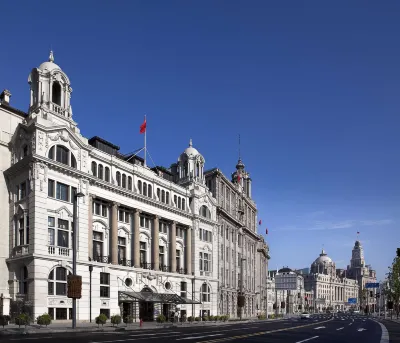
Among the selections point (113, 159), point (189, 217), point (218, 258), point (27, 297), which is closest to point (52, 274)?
point (27, 297)

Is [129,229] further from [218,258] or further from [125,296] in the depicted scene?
[218,258]

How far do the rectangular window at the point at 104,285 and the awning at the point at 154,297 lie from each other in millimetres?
2482

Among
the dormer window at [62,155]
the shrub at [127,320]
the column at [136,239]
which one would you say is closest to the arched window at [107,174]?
the column at [136,239]

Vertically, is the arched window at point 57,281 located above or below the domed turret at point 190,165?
below

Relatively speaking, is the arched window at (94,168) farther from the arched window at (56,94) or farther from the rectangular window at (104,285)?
the rectangular window at (104,285)

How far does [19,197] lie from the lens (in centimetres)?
5894

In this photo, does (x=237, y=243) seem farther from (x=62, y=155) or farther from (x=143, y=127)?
(x=62, y=155)

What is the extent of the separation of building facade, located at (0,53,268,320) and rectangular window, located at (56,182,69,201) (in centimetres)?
15

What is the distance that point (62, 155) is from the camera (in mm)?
60562

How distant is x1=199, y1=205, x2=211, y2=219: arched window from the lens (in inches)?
3612

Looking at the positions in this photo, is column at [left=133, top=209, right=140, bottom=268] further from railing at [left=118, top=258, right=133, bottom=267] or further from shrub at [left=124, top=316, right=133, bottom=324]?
shrub at [left=124, top=316, right=133, bottom=324]

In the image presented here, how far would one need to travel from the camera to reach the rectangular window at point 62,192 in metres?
59.2

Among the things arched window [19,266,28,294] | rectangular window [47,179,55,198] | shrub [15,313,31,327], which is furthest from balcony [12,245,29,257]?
shrub [15,313,31,327]

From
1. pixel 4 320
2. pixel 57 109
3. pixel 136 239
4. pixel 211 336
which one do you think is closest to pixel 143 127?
pixel 57 109
